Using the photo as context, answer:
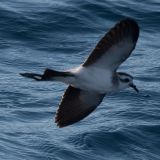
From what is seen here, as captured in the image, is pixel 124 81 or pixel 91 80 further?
pixel 124 81

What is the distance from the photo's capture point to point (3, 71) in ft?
48.5

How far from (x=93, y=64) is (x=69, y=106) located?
0.85 metres

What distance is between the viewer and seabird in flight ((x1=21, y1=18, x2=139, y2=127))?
894cm

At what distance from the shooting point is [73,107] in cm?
994

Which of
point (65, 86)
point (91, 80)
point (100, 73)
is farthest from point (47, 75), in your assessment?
point (65, 86)

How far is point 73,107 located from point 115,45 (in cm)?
121

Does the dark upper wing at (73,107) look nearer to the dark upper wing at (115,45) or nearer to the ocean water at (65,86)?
the dark upper wing at (115,45)

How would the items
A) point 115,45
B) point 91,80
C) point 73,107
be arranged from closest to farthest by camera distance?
point 115,45, point 91,80, point 73,107

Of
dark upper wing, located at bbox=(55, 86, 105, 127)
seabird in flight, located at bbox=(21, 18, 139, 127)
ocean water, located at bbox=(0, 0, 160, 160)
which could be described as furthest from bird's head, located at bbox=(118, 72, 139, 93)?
ocean water, located at bbox=(0, 0, 160, 160)

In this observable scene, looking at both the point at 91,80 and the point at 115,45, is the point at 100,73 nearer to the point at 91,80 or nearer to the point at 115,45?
the point at 91,80

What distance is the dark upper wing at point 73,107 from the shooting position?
388 inches

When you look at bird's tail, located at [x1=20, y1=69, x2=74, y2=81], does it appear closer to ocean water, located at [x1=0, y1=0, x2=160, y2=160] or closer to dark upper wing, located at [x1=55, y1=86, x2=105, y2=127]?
dark upper wing, located at [x1=55, y1=86, x2=105, y2=127]

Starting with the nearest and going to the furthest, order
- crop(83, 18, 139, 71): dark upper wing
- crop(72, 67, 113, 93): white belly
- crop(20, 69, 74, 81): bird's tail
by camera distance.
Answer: crop(20, 69, 74, 81): bird's tail → crop(83, 18, 139, 71): dark upper wing → crop(72, 67, 113, 93): white belly

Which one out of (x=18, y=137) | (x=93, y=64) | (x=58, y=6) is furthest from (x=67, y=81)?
(x=58, y=6)
